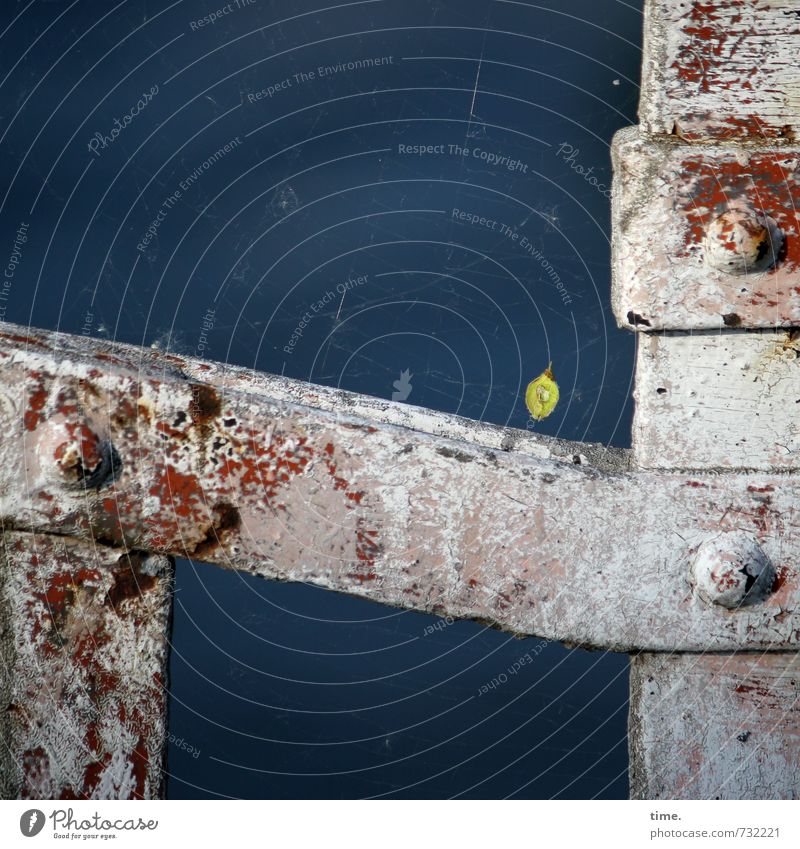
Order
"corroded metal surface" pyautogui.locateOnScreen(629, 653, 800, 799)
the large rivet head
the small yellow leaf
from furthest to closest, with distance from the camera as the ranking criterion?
the small yellow leaf, "corroded metal surface" pyautogui.locateOnScreen(629, 653, 800, 799), the large rivet head

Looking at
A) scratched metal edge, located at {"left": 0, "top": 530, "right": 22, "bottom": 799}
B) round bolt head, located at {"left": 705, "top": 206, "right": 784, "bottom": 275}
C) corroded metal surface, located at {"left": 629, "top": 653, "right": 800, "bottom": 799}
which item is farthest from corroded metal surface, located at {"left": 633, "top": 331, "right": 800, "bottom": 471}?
scratched metal edge, located at {"left": 0, "top": 530, "right": 22, "bottom": 799}

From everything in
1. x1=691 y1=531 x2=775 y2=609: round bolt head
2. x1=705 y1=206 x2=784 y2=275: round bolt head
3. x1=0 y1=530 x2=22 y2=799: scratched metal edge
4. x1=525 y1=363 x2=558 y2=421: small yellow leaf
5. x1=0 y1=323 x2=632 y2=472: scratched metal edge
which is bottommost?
x1=0 y1=530 x2=22 y2=799: scratched metal edge

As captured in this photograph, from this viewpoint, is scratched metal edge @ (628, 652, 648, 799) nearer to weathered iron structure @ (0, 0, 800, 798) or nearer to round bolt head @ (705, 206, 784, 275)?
weathered iron structure @ (0, 0, 800, 798)

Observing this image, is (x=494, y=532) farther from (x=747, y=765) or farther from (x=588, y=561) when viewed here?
(x=747, y=765)

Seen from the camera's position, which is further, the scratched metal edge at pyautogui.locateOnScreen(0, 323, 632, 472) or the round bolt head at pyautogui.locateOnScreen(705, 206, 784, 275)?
the scratched metal edge at pyautogui.locateOnScreen(0, 323, 632, 472)

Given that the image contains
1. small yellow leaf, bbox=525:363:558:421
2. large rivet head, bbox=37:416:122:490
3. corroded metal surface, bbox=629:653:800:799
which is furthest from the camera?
small yellow leaf, bbox=525:363:558:421
